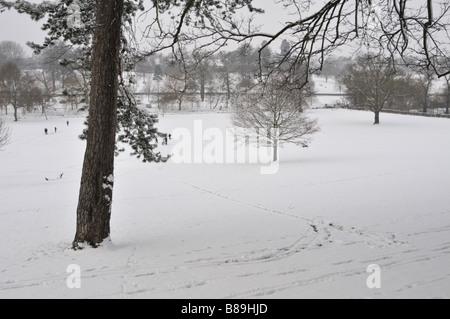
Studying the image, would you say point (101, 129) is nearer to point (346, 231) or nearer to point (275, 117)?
point (346, 231)

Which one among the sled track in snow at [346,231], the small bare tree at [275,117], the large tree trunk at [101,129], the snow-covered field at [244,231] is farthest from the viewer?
the small bare tree at [275,117]

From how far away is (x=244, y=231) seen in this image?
27.2 ft

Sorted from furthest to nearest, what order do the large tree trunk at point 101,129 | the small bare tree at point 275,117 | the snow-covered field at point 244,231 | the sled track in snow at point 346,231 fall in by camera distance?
the small bare tree at point 275,117
the sled track in snow at point 346,231
the large tree trunk at point 101,129
the snow-covered field at point 244,231

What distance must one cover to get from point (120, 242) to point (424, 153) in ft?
76.2

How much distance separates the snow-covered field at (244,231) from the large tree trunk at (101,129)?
562 millimetres

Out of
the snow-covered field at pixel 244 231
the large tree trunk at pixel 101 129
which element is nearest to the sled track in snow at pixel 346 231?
the snow-covered field at pixel 244 231

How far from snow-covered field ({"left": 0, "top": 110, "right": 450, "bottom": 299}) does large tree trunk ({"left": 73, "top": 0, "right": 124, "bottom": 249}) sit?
56 cm

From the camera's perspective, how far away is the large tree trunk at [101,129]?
6.12 metres

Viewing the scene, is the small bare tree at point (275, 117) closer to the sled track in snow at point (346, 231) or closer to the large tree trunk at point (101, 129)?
the sled track in snow at point (346, 231)

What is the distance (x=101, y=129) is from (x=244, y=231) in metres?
4.13

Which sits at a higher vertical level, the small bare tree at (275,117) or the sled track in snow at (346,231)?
the small bare tree at (275,117)

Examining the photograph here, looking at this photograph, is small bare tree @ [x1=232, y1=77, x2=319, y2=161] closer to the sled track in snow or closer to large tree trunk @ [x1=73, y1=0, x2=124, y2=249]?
the sled track in snow

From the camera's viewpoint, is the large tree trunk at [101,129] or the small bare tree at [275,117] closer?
the large tree trunk at [101,129]
